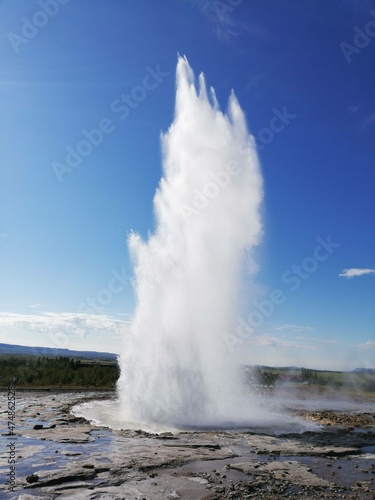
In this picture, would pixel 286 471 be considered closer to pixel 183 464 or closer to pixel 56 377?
pixel 183 464

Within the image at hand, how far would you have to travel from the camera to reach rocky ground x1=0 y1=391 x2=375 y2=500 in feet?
42.6

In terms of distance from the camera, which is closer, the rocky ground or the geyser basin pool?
the rocky ground

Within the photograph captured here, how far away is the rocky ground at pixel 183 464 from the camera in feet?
42.6

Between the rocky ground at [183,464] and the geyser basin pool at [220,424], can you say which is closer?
the rocky ground at [183,464]

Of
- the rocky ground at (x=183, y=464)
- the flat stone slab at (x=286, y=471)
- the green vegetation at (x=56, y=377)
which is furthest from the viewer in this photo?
the green vegetation at (x=56, y=377)

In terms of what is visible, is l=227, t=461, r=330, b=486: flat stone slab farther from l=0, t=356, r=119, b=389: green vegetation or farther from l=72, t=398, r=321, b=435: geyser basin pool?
l=0, t=356, r=119, b=389: green vegetation

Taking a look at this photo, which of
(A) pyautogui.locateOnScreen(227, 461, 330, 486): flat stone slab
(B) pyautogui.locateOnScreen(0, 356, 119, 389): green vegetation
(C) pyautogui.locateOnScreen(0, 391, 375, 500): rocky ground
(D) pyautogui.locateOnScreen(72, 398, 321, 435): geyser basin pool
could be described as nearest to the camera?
(C) pyautogui.locateOnScreen(0, 391, 375, 500): rocky ground

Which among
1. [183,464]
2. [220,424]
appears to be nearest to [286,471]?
[183,464]

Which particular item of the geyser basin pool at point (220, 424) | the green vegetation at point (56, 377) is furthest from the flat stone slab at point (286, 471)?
the green vegetation at point (56, 377)

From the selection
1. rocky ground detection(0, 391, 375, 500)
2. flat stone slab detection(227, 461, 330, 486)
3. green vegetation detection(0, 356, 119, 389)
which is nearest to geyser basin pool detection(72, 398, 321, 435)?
rocky ground detection(0, 391, 375, 500)

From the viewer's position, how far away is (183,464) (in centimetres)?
1623

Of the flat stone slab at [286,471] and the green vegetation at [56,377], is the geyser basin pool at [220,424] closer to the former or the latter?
the flat stone slab at [286,471]

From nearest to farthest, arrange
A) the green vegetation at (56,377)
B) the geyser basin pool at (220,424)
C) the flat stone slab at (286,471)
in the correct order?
the flat stone slab at (286,471), the geyser basin pool at (220,424), the green vegetation at (56,377)


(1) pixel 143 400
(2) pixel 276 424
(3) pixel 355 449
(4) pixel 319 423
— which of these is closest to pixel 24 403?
(1) pixel 143 400
